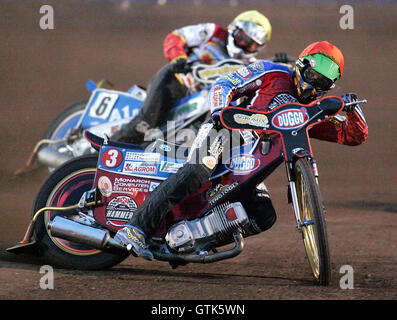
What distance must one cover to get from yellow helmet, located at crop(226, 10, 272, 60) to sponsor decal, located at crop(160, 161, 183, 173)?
3.15 meters

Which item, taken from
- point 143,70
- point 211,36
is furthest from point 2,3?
point 211,36

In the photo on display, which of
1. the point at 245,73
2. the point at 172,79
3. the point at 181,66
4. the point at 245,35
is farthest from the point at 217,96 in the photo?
the point at 245,35

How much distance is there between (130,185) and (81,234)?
524mm

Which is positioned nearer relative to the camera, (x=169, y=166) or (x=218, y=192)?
(x=218, y=192)

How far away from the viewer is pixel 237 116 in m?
5.64

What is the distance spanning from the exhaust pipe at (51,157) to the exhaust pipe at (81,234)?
3.14 metres

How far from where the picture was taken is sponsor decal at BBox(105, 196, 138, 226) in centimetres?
606

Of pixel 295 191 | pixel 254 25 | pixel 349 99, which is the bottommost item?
pixel 295 191

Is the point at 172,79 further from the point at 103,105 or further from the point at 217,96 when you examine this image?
the point at 217,96

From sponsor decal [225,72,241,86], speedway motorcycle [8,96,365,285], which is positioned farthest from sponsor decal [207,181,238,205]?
sponsor decal [225,72,241,86]

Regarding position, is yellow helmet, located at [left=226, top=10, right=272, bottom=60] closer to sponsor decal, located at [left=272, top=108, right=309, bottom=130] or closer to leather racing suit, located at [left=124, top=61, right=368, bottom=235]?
leather racing suit, located at [left=124, top=61, right=368, bottom=235]

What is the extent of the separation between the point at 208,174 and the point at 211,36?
140 inches

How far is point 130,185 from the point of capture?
6.08 metres

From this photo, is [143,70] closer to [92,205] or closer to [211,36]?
[211,36]
